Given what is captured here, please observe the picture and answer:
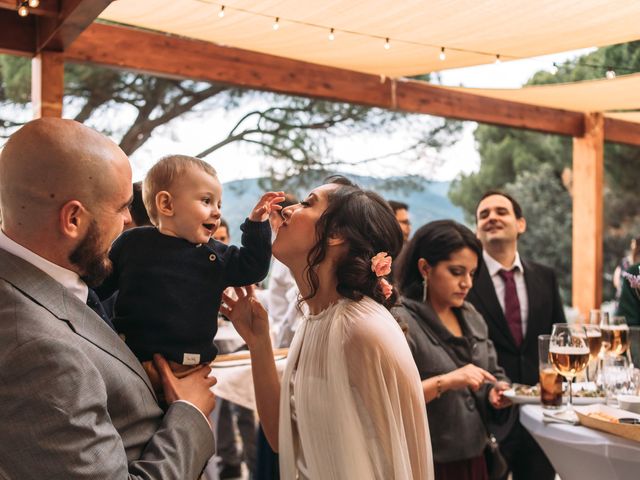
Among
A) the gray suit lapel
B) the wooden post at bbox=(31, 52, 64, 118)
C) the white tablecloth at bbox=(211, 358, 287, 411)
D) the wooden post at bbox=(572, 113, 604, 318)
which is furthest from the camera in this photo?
the wooden post at bbox=(572, 113, 604, 318)

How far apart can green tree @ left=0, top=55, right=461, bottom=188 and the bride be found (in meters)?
8.06

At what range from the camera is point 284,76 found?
584 cm

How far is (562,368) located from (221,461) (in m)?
3.49

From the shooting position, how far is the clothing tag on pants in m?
1.97

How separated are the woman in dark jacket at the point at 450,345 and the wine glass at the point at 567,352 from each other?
0.87 feet

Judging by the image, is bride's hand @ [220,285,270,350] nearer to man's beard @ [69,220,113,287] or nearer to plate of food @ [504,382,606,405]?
man's beard @ [69,220,113,287]

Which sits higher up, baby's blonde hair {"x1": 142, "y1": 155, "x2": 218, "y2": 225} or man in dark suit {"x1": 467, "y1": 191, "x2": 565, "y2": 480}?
baby's blonde hair {"x1": 142, "y1": 155, "x2": 218, "y2": 225}

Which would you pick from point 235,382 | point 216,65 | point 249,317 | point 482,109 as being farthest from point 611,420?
point 482,109

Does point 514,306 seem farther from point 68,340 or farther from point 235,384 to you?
point 68,340

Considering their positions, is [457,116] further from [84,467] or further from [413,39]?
[84,467]

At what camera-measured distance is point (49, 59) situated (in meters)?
4.33

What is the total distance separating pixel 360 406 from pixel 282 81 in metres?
4.34

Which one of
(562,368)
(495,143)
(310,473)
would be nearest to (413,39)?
(562,368)

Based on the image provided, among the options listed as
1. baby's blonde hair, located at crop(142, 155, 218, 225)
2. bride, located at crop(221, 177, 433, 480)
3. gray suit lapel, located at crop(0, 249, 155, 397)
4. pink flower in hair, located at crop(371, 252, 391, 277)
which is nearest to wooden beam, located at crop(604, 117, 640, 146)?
bride, located at crop(221, 177, 433, 480)
